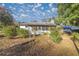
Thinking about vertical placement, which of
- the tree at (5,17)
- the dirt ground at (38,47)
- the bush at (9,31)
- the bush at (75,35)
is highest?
the tree at (5,17)

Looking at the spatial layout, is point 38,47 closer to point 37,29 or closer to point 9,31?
point 37,29

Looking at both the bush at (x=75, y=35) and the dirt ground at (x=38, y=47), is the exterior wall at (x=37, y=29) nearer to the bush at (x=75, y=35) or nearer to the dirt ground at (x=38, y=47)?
the dirt ground at (x=38, y=47)

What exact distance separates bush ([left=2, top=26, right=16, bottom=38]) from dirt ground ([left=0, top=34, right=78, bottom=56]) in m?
0.04

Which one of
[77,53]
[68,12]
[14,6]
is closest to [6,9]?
[14,6]

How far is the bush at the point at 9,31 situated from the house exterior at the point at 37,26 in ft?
0.23

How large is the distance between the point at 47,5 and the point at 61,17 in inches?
5.9

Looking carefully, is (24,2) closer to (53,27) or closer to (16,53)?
(53,27)

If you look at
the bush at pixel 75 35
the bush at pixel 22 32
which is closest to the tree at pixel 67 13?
the bush at pixel 75 35

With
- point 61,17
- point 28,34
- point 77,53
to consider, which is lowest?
point 77,53

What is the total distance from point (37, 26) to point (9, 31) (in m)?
0.23

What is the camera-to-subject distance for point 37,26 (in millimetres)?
1184

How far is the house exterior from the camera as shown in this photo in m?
1.17

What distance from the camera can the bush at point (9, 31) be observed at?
1159 mm

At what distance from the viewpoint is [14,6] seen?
3.84ft
